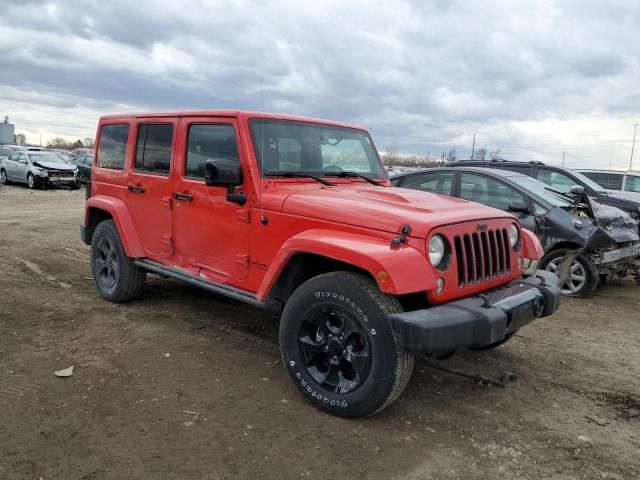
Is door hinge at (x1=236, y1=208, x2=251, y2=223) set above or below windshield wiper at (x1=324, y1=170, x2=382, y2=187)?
below

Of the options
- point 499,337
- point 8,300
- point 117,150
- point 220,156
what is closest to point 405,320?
point 499,337

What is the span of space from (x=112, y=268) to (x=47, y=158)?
19.0 m

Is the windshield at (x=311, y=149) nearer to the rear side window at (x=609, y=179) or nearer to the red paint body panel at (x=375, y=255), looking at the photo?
the red paint body panel at (x=375, y=255)

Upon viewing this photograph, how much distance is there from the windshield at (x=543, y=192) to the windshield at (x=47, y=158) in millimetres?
20083

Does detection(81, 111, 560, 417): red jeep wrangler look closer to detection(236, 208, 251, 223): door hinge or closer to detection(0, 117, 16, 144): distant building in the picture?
detection(236, 208, 251, 223): door hinge

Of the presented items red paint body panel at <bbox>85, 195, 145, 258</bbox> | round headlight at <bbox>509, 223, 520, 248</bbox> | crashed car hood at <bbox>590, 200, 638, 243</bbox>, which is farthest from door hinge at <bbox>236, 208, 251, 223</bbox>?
crashed car hood at <bbox>590, 200, 638, 243</bbox>

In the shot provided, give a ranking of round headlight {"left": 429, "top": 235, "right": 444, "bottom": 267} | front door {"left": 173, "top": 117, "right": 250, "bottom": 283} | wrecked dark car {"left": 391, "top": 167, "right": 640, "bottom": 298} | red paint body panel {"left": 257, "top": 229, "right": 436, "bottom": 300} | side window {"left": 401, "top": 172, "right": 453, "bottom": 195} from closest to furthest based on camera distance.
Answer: red paint body panel {"left": 257, "top": 229, "right": 436, "bottom": 300}, round headlight {"left": 429, "top": 235, "right": 444, "bottom": 267}, front door {"left": 173, "top": 117, "right": 250, "bottom": 283}, wrecked dark car {"left": 391, "top": 167, "right": 640, "bottom": 298}, side window {"left": 401, "top": 172, "right": 453, "bottom": 195}

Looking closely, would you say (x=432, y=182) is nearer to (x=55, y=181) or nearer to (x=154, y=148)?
(x=154, y=148)

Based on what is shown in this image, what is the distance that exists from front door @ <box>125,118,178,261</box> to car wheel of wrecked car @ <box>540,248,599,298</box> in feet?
15.9

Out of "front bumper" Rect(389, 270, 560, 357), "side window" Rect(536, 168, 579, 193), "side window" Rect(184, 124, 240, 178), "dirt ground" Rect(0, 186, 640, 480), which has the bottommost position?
"dirt ground" Rect(0, 186, 640, 480)

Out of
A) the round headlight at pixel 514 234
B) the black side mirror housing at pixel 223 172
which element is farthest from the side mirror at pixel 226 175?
the round headlight at pixel 514 234

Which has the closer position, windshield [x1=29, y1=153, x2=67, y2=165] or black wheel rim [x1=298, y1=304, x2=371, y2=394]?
black wheel rim [x1=298, y1=304, x2=371, y2=394]

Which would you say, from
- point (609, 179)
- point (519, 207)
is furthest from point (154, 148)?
point (609, 179)

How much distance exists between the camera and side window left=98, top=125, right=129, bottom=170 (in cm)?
559
